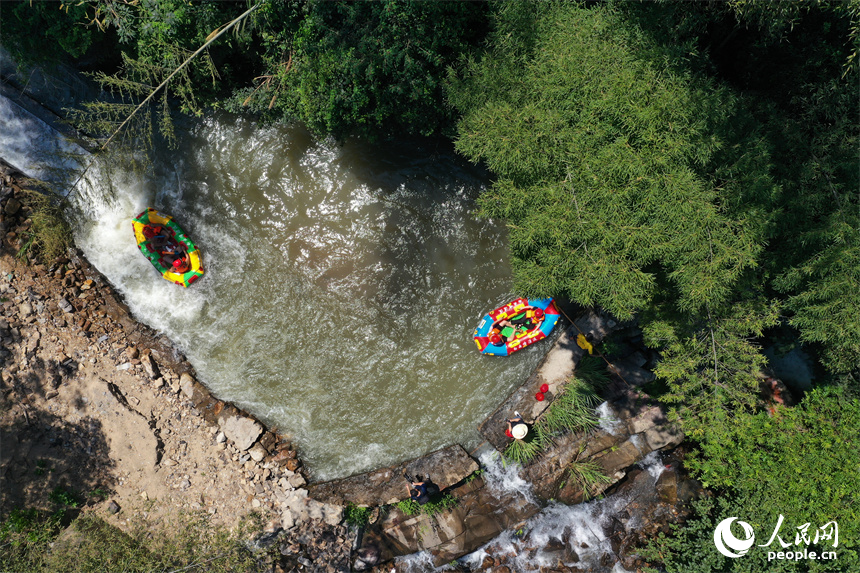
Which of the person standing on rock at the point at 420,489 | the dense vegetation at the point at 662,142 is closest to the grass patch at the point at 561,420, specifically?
the person standing on rock at the point at 420,489

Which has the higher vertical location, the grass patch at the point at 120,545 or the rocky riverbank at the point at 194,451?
the rocky riverbank at the point at 194,451

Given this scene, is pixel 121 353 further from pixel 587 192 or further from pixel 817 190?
pixel 817 190

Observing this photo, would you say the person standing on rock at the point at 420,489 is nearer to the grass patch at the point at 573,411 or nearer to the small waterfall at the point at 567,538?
the small waterfall at the point at 567,538

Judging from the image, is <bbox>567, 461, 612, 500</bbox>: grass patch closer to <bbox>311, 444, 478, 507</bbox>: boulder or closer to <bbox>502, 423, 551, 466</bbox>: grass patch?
<bbox>502, 423, 551, 466</bbox>: grass patch

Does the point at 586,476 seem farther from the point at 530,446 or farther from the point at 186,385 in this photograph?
the point at 186,385

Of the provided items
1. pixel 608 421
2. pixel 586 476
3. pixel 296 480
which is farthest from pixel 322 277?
pixel 586 476

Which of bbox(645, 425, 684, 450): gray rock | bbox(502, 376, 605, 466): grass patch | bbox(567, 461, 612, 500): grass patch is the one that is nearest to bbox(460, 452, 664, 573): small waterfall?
bbox(645, 425, 684, 450): gray rock
